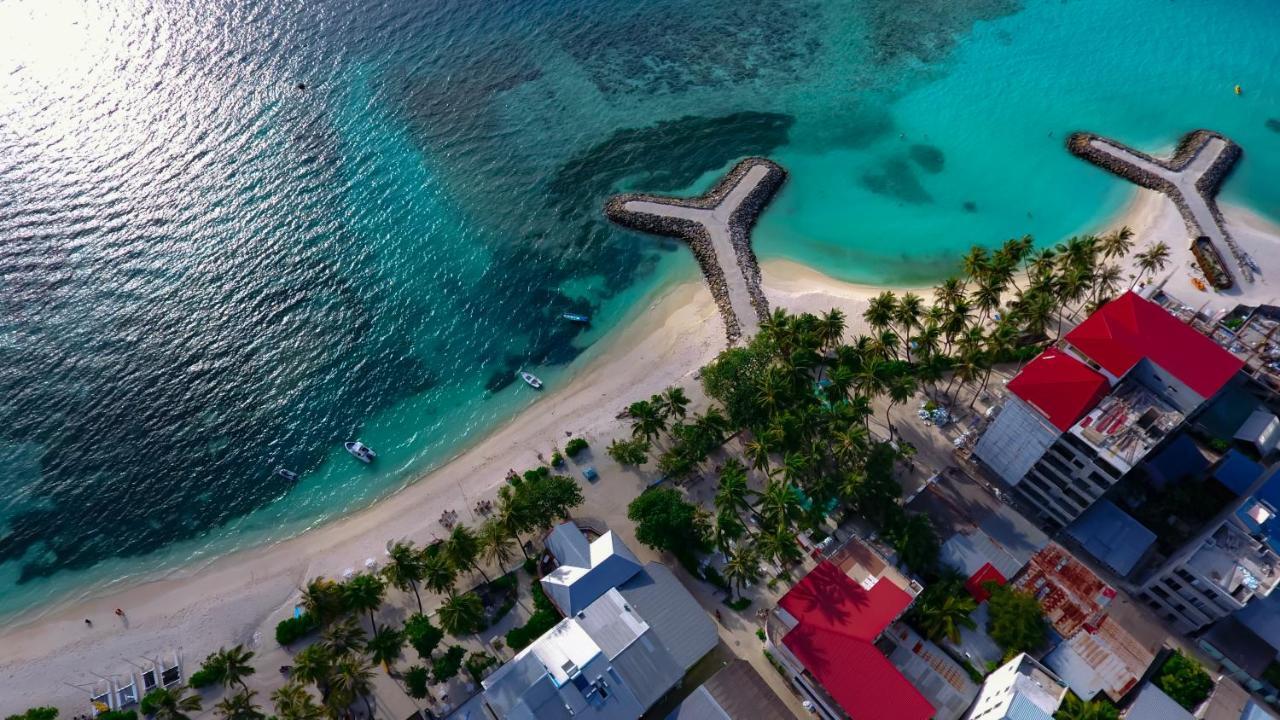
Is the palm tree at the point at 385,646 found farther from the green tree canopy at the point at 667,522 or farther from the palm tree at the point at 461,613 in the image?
the green tree canopy at the point at 667,522

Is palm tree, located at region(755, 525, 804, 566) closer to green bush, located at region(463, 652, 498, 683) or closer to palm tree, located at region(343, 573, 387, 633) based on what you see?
green bush, located at region(463, 652, 498, 683)

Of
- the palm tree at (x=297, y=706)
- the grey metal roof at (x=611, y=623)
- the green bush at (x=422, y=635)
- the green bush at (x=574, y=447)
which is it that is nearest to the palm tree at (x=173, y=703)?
the palm tree at (x=297, y=706)

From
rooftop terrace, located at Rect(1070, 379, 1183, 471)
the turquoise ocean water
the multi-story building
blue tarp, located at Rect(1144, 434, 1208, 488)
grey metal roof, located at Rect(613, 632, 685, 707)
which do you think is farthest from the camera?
the turquoise ocean water

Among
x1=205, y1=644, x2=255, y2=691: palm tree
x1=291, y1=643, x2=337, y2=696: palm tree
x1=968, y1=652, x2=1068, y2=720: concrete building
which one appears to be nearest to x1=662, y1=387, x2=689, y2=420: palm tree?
x1=968, y1=652, x2=1068, y2=720: concrete building

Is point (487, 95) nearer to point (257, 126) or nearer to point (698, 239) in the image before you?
point (257, 126)

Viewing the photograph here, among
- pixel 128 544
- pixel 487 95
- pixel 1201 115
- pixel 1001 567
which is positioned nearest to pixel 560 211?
pixel 487 95
